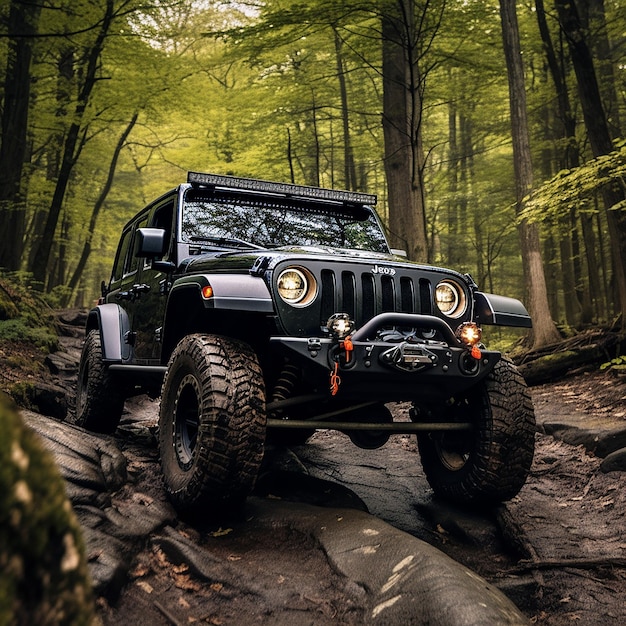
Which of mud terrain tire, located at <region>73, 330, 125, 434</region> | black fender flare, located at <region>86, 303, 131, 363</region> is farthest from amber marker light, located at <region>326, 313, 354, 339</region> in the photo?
mud terrain tire, located at <region>73, 330, 125, 434</region>

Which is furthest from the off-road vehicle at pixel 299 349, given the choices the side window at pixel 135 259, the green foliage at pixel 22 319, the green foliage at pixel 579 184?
the green foliage at pixel 22 319

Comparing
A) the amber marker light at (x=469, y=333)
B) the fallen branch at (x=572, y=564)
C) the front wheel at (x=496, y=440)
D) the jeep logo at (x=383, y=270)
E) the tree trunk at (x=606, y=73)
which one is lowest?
the fallen branch at (x=572, y=564)

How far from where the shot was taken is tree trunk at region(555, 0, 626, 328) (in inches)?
345

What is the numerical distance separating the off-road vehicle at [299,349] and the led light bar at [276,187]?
0.01 meters

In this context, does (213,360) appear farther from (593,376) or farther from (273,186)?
(593,376)

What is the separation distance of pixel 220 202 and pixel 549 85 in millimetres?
11212

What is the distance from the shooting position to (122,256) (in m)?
6.68

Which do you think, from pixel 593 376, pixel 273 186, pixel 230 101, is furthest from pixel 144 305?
pixel 230 101

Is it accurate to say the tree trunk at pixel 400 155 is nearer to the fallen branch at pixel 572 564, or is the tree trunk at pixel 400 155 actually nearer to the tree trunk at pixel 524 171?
the tree trunk at pixel 524 171

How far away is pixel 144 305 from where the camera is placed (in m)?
5.35

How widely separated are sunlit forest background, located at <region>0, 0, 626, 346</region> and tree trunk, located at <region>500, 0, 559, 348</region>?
2.5 inches

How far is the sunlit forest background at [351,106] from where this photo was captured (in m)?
9.18

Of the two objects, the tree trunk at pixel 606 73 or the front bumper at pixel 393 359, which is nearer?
the front bumper at pixel 393 359

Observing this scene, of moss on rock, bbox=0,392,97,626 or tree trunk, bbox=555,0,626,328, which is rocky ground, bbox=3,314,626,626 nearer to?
moss on rock, bbox=0,392,97,626
